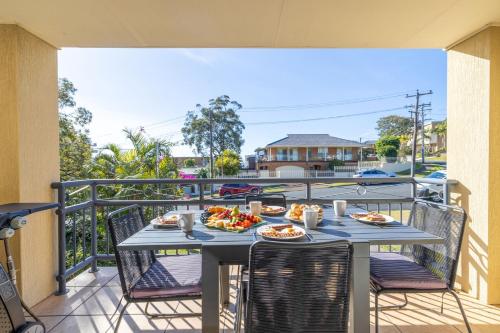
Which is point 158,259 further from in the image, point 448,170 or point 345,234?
point 448,170

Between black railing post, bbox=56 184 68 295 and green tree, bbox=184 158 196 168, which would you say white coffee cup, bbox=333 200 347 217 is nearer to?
black railing post, bbox=56 184 68 295

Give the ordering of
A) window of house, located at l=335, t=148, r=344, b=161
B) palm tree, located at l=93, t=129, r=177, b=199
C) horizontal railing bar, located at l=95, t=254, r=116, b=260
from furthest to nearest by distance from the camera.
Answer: window of house, located at l=335, t=148, r=344, b=161, palm tree, located at l=93, t=129, r=177, b=199, horizontal railing bar, located at l=95, t=254, r=116, b=260

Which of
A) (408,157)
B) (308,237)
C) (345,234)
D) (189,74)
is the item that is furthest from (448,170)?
(408,157)

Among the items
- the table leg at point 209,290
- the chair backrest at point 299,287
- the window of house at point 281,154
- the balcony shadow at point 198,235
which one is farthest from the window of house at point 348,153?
the chair backrest at point 299,287

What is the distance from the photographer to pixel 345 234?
66.9 inches

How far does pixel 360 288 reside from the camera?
1.51m

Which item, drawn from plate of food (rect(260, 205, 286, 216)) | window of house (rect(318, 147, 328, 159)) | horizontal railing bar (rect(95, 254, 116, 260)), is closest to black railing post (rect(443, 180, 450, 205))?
plate of food (rect(260, 205, 286, 216))

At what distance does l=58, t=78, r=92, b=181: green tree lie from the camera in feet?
31.7

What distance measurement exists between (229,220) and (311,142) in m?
Result: 27.6

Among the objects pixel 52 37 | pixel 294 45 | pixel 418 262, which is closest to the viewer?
pixel 418 262

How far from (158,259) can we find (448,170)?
307 centimetres

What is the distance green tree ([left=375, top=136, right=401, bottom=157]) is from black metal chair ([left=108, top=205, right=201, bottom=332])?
3004 cm

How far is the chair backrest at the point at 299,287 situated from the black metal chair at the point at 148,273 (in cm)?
62

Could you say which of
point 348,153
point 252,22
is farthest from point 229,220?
point 348,153
